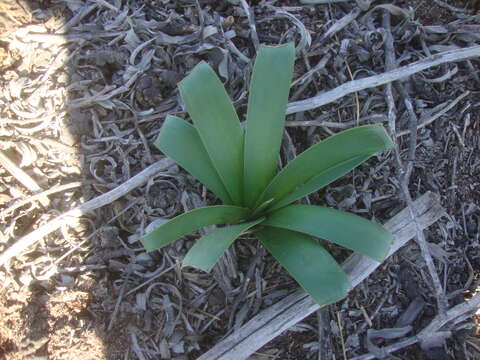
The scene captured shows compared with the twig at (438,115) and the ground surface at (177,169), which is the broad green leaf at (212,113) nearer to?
the ground surface at (177,169)

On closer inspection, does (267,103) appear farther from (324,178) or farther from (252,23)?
(252,23)

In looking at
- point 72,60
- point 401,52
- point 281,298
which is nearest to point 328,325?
point 281,298

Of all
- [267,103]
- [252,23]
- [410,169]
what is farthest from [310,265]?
[252,23]

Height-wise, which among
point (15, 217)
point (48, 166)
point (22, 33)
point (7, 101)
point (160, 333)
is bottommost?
point (160, 333)

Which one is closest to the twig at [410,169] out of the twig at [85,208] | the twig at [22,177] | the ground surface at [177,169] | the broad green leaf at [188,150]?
the ground surface at [177,169]

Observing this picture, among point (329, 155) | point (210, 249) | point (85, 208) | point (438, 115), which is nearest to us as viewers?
point (210, 249)

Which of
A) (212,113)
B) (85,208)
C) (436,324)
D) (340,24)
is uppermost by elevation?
(340,24)

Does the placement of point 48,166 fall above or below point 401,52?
below

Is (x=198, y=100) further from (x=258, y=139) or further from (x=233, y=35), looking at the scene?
(x=233, y=35)

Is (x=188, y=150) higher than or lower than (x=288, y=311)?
higher
